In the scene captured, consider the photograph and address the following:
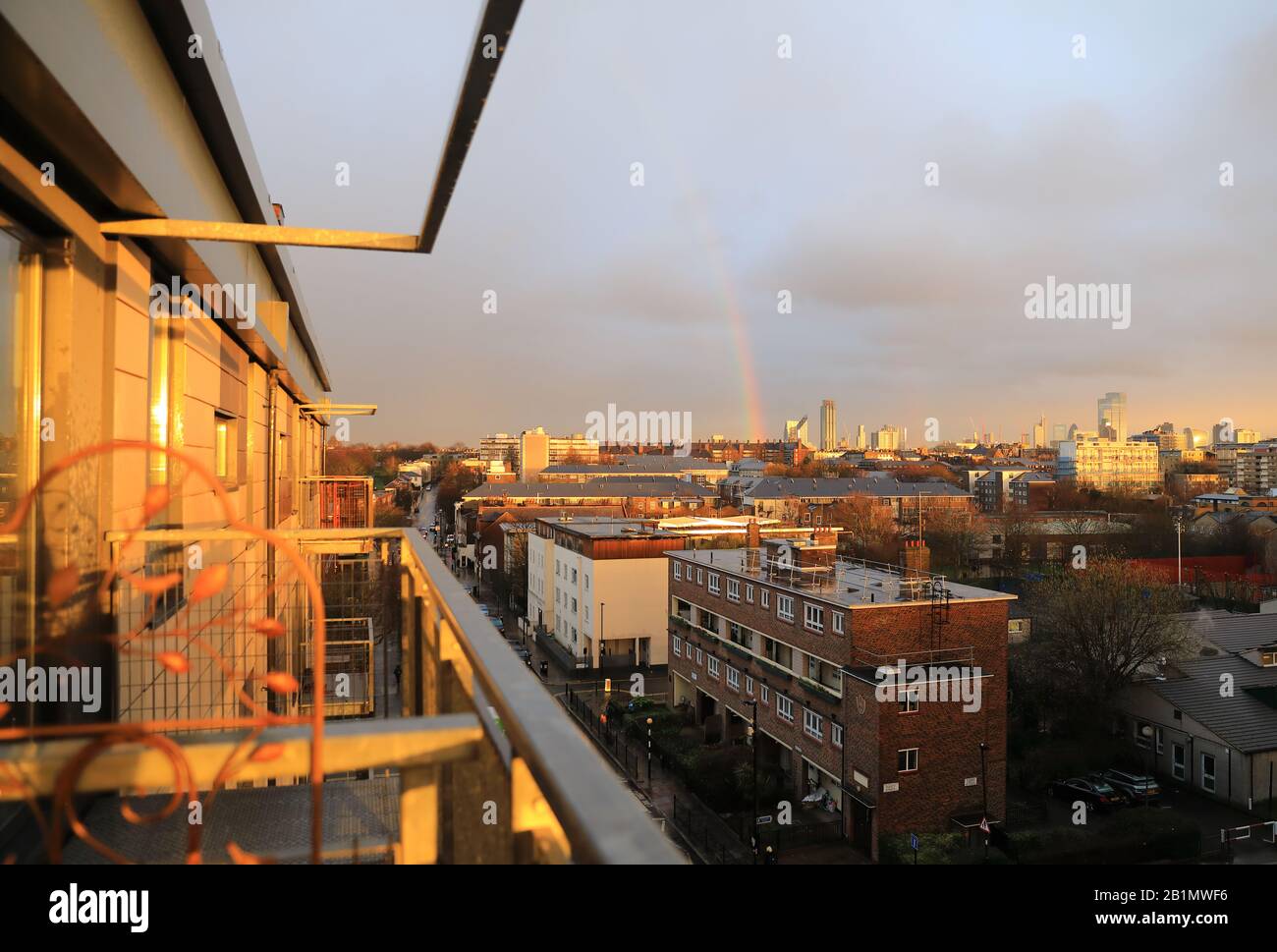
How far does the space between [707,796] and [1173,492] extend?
6032 cm

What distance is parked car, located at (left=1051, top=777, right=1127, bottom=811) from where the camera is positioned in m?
13.4

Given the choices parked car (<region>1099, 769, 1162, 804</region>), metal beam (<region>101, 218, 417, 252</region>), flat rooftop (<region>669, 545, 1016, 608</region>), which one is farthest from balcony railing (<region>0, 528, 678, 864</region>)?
parked car (<region>1099, 769, 1162, 804</region>)

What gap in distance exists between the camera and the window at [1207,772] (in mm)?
14398

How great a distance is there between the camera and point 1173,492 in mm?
58938

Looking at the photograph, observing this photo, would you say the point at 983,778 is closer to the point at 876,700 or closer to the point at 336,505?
the point at 876,700

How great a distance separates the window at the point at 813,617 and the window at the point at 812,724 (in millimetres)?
1449

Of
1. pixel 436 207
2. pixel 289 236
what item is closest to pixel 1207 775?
pixel 436 207

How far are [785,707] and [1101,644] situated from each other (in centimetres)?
797

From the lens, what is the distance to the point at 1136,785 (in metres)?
14.0

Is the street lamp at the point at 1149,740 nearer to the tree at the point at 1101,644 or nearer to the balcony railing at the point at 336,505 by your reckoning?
the tree at the point at 1101,644

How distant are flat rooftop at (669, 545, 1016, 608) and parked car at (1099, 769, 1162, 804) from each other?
3989 mm
